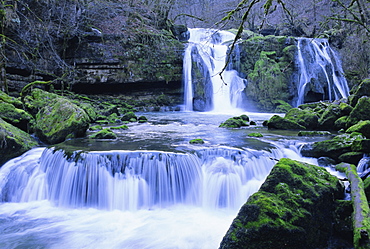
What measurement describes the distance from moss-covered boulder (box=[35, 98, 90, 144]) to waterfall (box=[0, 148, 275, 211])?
1547mm

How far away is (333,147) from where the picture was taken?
6.01 m

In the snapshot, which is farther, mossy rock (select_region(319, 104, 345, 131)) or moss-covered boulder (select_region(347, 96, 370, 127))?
mossy rock (select_region(319, 104, 345, 131))

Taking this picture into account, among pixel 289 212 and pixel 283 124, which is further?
pixel 283 124

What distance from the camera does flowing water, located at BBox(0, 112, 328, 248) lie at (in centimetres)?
434

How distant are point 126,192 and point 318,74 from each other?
61.8ft

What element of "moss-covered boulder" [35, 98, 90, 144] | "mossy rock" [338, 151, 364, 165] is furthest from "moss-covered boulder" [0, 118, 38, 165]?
"mossy rock" [338, 151, 364, 165]

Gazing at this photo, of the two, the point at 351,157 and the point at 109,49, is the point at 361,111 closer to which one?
the point at 351,157

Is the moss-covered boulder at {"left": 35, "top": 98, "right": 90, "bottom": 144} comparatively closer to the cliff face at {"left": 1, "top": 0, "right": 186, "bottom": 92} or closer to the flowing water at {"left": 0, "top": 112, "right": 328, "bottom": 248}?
the flowing water at {"left": 0, "top": 112, "right": 328, "bottom": 248}

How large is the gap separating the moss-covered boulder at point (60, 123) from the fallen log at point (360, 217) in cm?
683

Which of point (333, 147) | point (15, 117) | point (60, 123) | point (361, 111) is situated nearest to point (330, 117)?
point (361, 111)

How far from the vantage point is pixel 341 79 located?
20.5 meters

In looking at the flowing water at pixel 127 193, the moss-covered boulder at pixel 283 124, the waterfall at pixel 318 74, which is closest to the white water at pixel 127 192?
the flowing water at pixel 127 193

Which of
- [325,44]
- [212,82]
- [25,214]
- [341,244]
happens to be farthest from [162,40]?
[341,244]

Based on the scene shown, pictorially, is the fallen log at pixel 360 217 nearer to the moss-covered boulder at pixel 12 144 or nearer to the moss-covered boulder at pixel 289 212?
the moss-covered boulder at pixel 289 212
